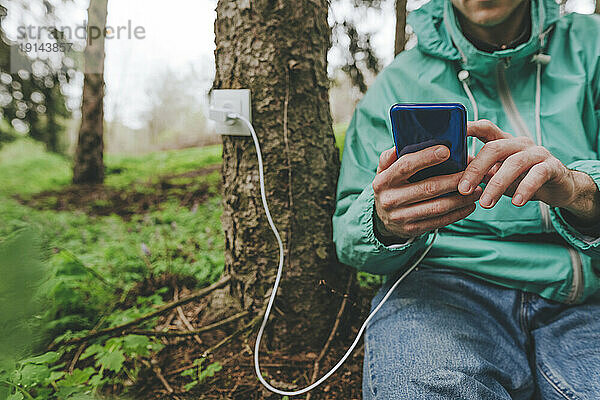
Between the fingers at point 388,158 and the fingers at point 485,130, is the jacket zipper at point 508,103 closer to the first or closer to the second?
the fingers at point 485,130

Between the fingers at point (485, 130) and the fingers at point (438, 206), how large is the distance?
0.56ft

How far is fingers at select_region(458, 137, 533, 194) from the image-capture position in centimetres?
83

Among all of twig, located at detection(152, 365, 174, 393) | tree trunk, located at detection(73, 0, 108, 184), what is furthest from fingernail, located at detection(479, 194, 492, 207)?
tree trunk, located at detection(73, 0, 108, 184)

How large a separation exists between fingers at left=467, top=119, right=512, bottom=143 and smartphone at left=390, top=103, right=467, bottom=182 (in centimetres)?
16

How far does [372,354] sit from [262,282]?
1.73 ft

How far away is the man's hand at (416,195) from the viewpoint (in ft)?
2.69

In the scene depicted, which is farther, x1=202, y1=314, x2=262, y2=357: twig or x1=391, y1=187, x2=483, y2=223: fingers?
x1=202, y1=314, x2=262, y2=357: twig

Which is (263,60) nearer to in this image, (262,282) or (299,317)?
(262,282)

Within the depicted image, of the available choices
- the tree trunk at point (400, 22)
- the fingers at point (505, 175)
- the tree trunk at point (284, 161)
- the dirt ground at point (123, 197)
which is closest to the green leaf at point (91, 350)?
the tree trunk at point (284, 161)

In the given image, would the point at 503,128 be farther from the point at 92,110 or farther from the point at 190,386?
the point at 92,110

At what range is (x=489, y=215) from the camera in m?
1.15

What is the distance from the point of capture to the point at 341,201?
1.29 metres

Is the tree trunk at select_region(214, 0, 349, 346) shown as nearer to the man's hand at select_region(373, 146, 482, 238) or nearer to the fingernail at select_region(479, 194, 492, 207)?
the man's hand at select_region(373, 146, 482, 238)

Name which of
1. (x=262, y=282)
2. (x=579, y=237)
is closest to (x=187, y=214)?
(x=262, y=282)
